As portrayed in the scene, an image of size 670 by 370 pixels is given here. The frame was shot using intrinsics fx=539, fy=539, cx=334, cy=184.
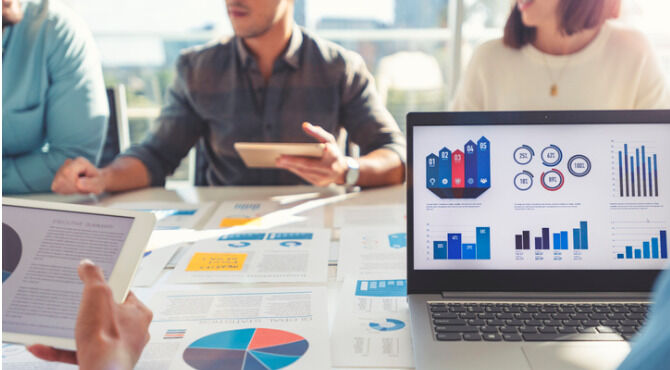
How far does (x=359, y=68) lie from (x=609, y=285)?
116 cm

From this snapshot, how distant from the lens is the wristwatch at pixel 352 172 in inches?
56.5

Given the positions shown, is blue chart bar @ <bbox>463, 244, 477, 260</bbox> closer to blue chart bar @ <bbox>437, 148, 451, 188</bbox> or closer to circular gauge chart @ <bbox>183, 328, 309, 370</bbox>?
blue chart bar @ <bbox>437, 148, 451, 188</bbox>

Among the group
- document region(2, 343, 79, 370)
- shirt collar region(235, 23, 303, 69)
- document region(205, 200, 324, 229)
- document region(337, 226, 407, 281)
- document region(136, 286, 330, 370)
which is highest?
shirt collar region(235, 23, 303, 69)

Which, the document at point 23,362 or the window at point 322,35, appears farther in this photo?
the window at point 322,35

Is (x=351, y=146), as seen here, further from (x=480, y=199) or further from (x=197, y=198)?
(x=480, y=199)

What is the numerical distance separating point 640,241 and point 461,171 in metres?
0.27

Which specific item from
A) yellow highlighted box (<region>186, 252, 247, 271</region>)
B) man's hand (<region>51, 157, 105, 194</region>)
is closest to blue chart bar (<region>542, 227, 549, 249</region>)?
yellow highlighted box (<region>186, 252, 247, 271</region>)

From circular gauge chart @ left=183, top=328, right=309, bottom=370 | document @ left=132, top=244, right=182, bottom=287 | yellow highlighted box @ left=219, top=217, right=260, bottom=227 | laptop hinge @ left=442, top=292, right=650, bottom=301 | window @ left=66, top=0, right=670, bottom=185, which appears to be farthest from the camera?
window @ left=66, top=0, right=670, bottom=185

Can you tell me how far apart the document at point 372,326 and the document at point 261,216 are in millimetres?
354

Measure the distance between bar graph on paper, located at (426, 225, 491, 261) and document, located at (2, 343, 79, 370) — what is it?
1.60ft

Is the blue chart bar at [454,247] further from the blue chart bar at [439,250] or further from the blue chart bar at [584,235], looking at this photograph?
the blue chart bar at [584,235]

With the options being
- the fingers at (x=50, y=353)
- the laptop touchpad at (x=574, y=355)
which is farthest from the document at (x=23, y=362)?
the laptop touchpad at (x=574, y=355)

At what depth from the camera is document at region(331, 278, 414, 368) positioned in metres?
0.65

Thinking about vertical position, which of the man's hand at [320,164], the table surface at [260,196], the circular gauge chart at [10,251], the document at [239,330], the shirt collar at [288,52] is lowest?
the table surface at [260,196]
